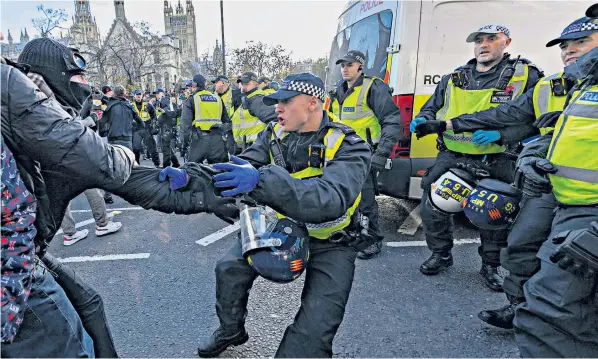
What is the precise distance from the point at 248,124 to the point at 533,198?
4.24 m

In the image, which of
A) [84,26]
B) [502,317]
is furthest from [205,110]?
[84,26]

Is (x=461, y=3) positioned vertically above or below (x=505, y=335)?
above

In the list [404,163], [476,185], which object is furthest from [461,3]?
[476,185]

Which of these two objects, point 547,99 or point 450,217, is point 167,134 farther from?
point 547,99

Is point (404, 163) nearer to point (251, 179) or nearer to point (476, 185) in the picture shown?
point (476, 185)

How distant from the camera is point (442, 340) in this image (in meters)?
2.52

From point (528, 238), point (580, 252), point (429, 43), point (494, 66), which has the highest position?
point (429, 43)

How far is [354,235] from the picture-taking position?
2166 millimetres

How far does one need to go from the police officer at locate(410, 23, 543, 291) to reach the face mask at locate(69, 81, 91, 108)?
2.54 metres

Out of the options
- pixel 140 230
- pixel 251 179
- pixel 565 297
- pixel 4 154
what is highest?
pixel 4 154

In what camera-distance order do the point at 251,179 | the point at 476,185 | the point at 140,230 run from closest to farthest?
the point at 251,179 → the point at 476,185 → the point at 140,230

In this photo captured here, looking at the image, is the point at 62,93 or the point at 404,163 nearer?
the point at 62,93

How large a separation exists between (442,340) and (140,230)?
3782mm

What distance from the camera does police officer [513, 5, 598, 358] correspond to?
1.65 m
